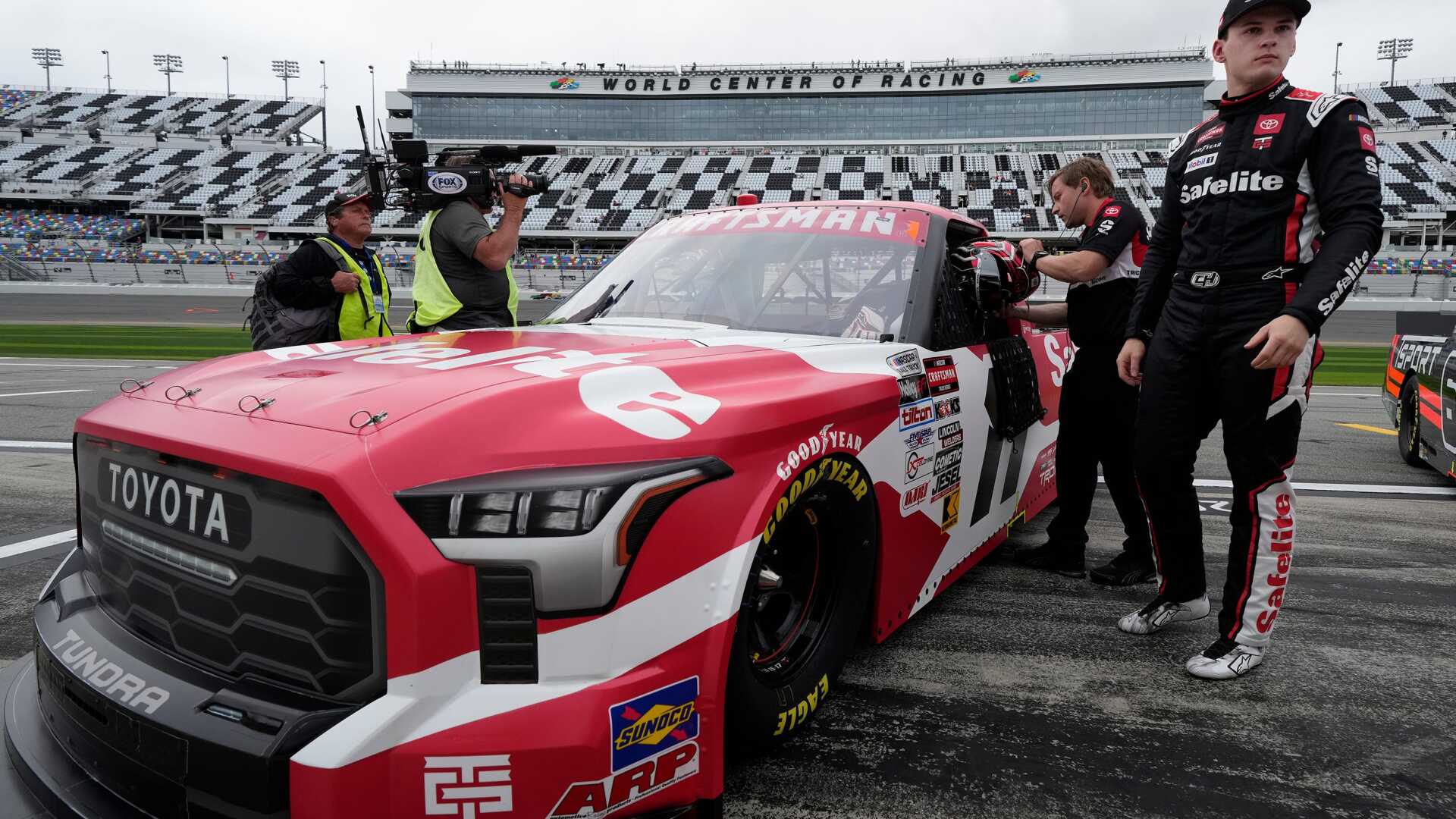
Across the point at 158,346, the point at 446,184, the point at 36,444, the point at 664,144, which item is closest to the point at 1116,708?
the point at 446,184

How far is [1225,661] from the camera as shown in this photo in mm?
2602

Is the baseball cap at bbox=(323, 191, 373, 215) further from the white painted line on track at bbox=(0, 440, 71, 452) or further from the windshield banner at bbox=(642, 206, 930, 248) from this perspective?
the white painted line on track at bbox=(0, 440, 71, 452)

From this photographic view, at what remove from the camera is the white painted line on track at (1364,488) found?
5.18 metres

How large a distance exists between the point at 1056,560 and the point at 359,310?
140 inches

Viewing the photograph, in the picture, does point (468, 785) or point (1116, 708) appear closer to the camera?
point (468, 785)

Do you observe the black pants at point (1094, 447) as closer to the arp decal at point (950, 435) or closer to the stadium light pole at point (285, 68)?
the arp decal at point (950, 435)

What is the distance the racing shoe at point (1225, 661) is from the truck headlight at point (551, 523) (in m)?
2.01

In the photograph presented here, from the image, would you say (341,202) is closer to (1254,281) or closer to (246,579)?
(246,579)

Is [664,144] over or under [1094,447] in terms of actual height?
over

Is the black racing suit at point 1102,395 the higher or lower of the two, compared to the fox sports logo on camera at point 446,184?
lower

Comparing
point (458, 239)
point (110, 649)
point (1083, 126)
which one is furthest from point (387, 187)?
point (1083, 126)

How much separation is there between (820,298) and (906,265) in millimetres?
319

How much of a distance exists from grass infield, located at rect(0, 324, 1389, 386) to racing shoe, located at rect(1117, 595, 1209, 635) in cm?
1100

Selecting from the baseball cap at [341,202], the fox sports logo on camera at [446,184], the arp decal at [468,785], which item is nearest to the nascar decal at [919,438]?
the arp decal at [468,785]
